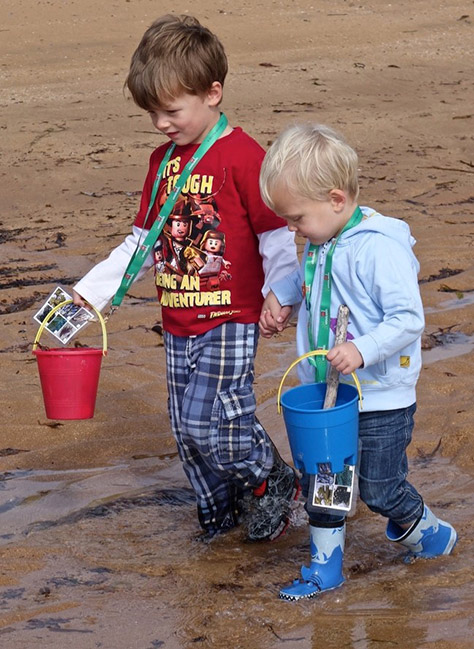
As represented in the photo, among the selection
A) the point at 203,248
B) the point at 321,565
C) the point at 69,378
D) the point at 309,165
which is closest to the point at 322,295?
the point at 309,165

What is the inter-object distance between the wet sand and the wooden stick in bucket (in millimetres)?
639

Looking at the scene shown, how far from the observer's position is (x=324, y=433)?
300cm

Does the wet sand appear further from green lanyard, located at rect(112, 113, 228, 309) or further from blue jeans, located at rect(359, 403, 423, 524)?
green lanyard, located at rect(112, 113, 228, 309)

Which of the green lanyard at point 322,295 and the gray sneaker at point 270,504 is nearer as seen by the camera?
the green lanyard at point 322,295

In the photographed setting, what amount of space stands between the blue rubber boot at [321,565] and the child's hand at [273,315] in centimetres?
60

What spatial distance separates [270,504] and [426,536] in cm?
58

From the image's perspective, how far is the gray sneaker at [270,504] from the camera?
378cm

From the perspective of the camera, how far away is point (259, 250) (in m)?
3.52

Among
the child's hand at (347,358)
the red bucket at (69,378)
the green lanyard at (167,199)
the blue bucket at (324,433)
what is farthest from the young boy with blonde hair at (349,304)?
the red bucket at (69,378)

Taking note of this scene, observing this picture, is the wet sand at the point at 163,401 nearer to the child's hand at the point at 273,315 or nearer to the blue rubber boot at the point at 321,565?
the blue rubber boot at the point at 321,565

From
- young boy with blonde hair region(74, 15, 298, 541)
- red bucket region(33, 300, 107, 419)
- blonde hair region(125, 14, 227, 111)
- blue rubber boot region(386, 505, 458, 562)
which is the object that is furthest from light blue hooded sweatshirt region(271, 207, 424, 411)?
red bucket region(33, 300, 107, 419)

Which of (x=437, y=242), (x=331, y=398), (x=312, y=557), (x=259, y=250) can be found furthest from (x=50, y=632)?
(x=437, y=242)

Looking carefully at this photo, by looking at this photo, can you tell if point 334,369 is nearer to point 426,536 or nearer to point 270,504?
point 426,536

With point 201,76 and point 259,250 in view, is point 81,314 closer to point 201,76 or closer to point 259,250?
point 259,250
